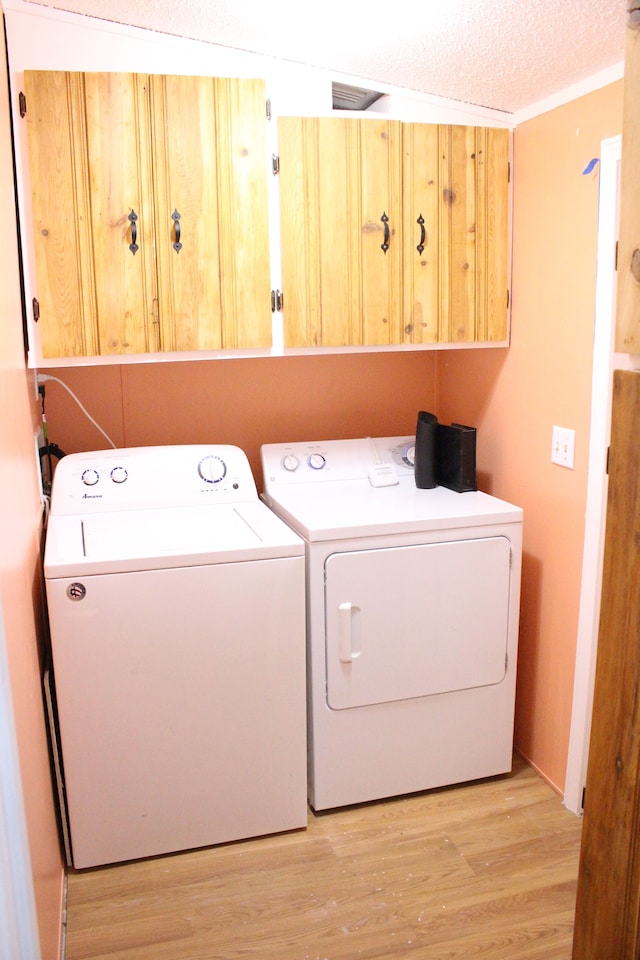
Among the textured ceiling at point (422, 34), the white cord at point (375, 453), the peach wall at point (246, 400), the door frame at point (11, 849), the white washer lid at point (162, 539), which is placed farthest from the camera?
the white cord at point (375, 453)

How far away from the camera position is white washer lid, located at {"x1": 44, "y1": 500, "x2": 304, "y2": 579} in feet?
7.04

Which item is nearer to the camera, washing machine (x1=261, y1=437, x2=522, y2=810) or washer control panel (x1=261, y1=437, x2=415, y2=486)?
washing machine (x1=261, y1=437, x2=522, y2=810)

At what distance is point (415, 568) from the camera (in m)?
2.45

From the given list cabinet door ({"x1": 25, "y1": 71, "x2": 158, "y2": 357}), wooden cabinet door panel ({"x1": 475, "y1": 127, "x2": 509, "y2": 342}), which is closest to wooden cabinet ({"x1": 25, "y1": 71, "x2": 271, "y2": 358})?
cabinet door ({"x1": 25, "y1": 71, "x2": 158, "y2": 357})

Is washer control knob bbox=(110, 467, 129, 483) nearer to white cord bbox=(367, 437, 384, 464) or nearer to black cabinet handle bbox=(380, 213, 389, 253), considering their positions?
white cord bbox=(367, 437, 384, 464)

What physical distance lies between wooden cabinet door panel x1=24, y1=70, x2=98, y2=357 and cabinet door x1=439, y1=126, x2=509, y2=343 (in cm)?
110

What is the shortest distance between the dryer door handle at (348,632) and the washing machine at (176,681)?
13cm

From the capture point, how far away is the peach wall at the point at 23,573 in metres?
1.55

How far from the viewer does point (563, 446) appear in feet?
8.16

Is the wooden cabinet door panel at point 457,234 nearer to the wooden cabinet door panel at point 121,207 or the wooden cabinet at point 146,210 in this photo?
the wooden cabinet at point 146,210

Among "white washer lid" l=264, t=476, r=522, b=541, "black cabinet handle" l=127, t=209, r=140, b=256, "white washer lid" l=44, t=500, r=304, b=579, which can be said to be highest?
"black cabinet handle" l=127, t=209, r=140, b=256

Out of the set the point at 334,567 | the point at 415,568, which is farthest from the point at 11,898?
the point at 415,568

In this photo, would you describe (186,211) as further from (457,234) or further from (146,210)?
(457,234)

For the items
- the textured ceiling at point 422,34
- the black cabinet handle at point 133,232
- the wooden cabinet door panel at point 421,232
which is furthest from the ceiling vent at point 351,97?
the black cabinet handle at point 133,232
